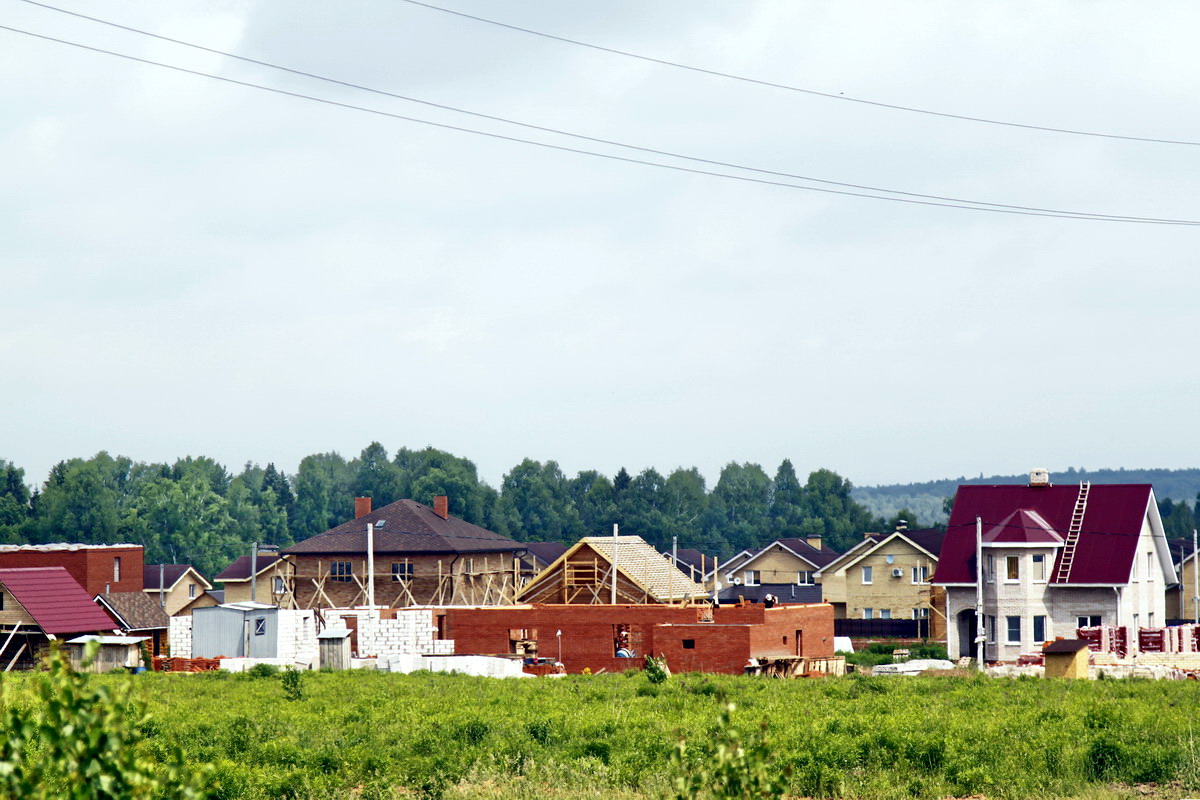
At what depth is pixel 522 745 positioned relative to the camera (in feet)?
71.4

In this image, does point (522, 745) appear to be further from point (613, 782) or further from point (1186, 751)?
point (1186, 751)

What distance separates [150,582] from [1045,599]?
2583 inches

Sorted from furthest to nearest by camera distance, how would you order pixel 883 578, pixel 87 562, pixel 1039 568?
pixel 883 578 < pixel 87 562 < pixel 1039 568

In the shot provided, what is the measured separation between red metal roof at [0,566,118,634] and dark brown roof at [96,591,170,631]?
2.11 metres

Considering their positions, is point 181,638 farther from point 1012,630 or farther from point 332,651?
point 1012,630

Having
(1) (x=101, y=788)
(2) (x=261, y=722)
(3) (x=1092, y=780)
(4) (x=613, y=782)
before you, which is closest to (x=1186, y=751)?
(3) (x=1092, y=780)

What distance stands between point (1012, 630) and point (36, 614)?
3997cm

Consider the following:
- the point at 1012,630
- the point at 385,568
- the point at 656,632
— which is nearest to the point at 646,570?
the point at 656,632

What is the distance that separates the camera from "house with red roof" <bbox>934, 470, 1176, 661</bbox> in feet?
176

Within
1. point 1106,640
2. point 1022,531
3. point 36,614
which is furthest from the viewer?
point 1022,531

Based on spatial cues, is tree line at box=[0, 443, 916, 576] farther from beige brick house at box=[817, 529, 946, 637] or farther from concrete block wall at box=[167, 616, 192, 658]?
concrete block wall at box=[167, 616, 192, 658]

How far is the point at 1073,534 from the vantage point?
55625 millimetres

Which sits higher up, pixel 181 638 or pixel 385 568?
pixel 385 568

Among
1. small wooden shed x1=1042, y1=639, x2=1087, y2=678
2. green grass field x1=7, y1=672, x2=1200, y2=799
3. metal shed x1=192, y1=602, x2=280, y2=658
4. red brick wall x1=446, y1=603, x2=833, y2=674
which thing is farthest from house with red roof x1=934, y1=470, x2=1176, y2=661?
metal shed x1=192, y1=602, x2=280, y2=658
